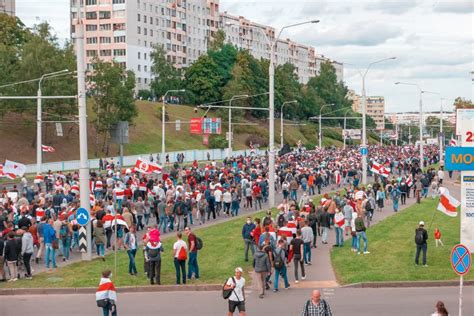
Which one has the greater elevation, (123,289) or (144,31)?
(144,31)

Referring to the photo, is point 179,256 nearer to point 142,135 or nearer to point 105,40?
point 142,135

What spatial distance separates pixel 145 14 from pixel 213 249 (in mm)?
112052

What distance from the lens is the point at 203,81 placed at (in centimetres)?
12775

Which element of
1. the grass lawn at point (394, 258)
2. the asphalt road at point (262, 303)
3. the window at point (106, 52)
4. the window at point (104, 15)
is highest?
the window at point (104, 15)

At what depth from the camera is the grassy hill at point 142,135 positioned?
8244cm

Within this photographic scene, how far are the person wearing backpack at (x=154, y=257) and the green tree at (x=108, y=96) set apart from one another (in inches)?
2639

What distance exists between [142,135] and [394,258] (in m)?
79.8

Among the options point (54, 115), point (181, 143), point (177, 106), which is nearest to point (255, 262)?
point (54, 115)

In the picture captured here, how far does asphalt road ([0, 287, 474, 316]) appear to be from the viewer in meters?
18.6

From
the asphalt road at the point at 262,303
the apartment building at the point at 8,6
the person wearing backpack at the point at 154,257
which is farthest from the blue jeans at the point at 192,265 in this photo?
the apartment building at the point at 8,6

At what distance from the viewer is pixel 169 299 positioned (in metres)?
20.1

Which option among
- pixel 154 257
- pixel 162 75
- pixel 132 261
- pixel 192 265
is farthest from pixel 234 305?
pixel 162 75

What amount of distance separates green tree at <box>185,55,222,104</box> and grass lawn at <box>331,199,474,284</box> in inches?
3743

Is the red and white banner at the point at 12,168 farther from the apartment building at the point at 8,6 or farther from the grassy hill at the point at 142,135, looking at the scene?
the apartment building at the point at 8,6
